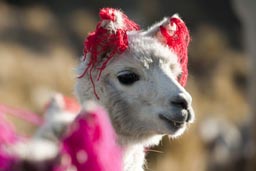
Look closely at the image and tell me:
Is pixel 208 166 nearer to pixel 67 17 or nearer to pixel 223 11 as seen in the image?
pixel 67 17

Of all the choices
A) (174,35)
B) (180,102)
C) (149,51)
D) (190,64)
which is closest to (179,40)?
Result: (174,35)

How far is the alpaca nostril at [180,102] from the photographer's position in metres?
2.02

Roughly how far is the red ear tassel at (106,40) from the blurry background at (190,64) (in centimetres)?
342

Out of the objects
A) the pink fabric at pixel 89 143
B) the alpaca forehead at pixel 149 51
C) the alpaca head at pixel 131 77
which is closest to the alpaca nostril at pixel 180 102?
the alpaca head at pixel 131 77

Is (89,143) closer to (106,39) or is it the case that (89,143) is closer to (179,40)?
(106,39)

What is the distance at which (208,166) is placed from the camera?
21.0 ft

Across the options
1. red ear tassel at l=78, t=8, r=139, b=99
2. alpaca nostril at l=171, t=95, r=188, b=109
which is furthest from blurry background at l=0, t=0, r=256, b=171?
alpaca nostril at l=171, t=95, r=188, b=109

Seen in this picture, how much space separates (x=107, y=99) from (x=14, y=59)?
6500 millimetres

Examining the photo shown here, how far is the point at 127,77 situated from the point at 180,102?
0.69 feet

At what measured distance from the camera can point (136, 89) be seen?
2154mm

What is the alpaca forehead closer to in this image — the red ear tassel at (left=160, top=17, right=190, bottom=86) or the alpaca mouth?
the red ear tassel at (left=160, top=17, right=190, bottom=86)

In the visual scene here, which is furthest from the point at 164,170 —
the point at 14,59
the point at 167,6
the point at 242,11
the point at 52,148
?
the point at 167,6

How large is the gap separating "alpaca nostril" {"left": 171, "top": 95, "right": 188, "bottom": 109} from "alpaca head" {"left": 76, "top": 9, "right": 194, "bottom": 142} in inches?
1.0

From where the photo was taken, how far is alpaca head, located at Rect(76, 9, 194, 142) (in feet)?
6.89
